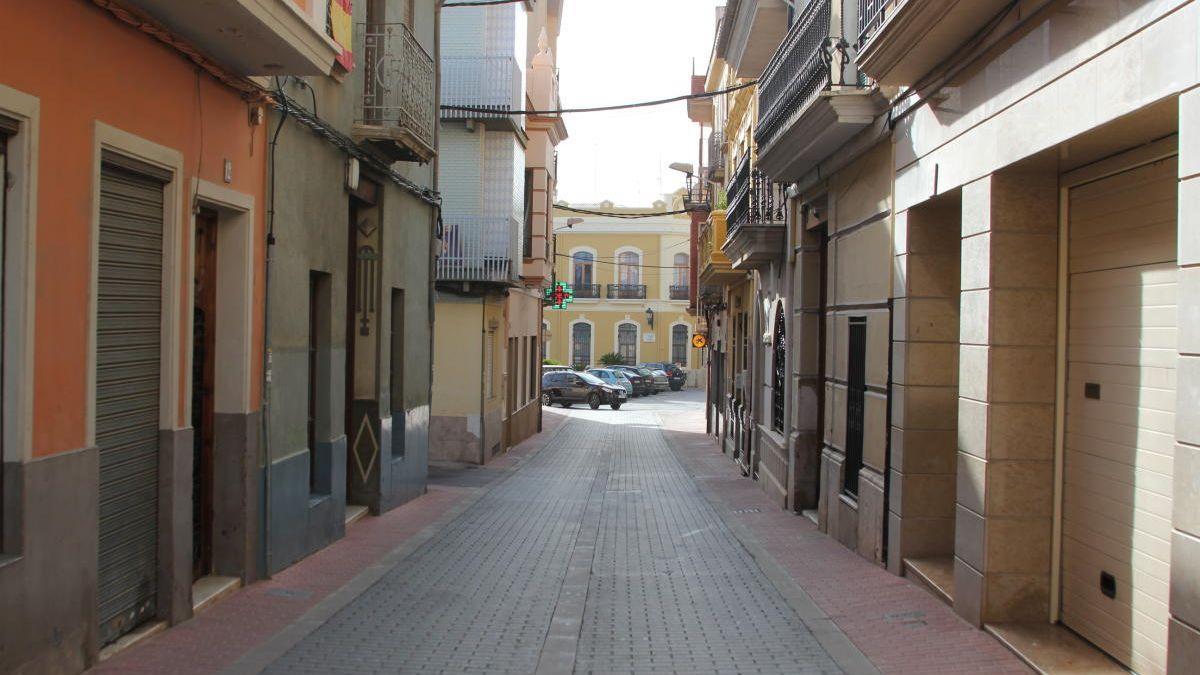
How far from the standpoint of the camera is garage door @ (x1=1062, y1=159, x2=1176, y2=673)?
5676 mm

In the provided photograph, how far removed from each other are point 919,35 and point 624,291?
5476 centimetres

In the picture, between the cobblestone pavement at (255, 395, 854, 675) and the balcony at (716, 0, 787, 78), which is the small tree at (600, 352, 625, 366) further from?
the cobblestone pavement at (255, 395, 854, 675)

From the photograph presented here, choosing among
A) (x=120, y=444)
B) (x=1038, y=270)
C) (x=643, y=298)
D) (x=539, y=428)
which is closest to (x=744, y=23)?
(x=1038, y=270)

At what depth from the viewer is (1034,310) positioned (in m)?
6.91

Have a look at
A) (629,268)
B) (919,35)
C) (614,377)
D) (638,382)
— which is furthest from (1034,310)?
(629,268)

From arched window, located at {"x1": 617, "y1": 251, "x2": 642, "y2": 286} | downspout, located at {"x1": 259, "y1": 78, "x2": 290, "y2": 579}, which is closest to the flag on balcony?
downspout, located at {"x1": 259, "y1": 78, "x2": 290, "y2": 579}

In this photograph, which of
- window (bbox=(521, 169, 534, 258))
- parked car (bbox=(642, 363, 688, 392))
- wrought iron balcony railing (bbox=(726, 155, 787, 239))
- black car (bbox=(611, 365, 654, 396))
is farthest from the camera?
parked car (bbox=(642, 363, 688, 392))

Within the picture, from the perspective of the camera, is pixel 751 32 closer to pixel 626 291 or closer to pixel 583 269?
pixel 583 269

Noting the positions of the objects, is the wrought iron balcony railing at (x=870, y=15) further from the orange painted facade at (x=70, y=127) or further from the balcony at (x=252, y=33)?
the orange painted facade at (x=70, y=127)

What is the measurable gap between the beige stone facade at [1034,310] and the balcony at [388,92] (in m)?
4.27

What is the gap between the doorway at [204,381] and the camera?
8.29m

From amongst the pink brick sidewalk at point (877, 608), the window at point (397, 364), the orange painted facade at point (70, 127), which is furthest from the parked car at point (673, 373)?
the orange painted facade at point (70, 127)

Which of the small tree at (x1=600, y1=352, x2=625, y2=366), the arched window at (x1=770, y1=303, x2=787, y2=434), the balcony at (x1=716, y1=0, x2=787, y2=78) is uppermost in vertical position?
the balcony at (x1=716, y1=0, x2=787, y2=78)

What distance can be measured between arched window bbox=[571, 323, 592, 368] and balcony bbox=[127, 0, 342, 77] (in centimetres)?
5465
